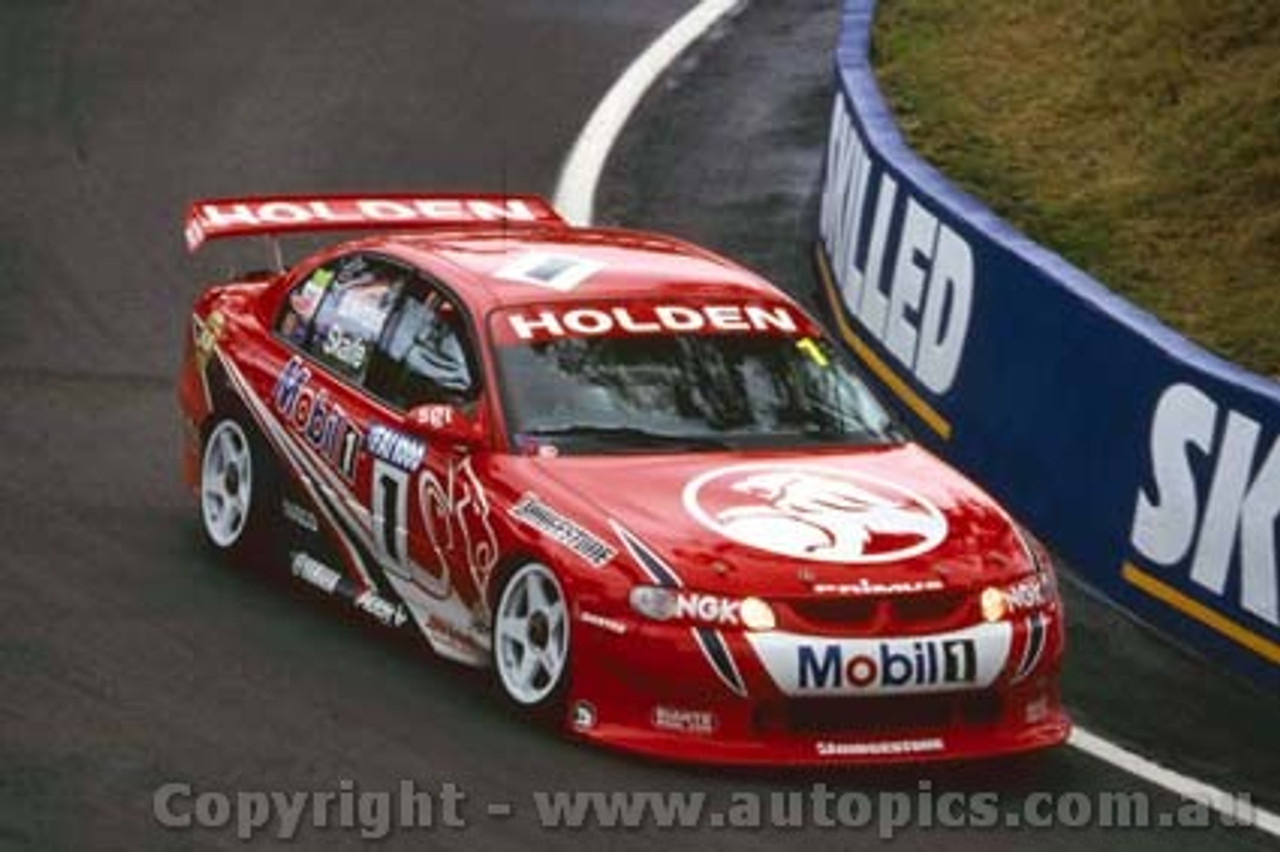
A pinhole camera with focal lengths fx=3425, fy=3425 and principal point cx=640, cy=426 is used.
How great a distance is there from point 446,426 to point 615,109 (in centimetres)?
1038

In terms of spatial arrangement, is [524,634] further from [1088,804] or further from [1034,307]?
[1034,307]

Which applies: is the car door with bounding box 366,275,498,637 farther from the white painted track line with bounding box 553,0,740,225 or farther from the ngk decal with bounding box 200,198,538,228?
the white painted track line with bounding box 553,0,740,225

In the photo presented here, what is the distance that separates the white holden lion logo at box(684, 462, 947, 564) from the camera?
11289mm

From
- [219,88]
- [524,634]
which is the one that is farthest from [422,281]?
[219,88]

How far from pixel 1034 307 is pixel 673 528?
4.01m

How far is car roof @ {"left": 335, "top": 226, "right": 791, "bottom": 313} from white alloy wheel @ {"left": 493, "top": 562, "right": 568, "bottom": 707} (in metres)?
1.41

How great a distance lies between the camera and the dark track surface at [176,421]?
10875 millimetres

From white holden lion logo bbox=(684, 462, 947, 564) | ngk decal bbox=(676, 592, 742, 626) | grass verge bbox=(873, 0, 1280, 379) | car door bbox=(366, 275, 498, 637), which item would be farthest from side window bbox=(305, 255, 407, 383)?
grass verge bbox=(873, 0, 1280, 379)

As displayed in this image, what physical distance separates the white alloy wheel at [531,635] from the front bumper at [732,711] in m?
0.17

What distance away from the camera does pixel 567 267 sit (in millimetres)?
13000

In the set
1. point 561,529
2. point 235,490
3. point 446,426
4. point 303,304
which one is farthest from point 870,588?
point 235,490

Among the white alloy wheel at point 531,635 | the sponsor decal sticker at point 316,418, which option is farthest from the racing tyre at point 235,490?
the white alloy wheel at point 531,635

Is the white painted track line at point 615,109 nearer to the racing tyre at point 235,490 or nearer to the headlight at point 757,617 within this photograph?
the racing tyre at point 235,490

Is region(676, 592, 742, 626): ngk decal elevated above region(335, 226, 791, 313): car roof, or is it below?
below
